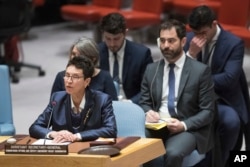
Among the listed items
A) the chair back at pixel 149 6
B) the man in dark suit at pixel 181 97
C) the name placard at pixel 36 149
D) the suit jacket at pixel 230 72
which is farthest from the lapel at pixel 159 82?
the chair back at pixel 149 6

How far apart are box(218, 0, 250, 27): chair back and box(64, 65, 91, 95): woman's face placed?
394 centimetres

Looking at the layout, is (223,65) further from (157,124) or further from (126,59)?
(157,124)

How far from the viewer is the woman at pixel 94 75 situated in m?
4.55

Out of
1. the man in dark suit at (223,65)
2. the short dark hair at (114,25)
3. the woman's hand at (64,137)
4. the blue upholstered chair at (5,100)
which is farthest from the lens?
the short dark hair at (114,25)

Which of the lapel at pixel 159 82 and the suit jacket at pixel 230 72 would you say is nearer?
the lapel at pixel 159 82

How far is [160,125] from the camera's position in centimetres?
428

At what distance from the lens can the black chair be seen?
7699 mm

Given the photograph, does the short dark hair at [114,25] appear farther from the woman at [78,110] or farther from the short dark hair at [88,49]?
the woman at [78,110]

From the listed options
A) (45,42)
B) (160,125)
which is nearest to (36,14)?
(45,42)

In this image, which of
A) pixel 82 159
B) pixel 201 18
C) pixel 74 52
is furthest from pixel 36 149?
pixel 201 18

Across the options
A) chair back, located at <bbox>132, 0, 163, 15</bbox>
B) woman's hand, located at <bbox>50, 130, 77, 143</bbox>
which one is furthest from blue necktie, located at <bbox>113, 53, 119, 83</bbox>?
chair back, located at <bbox>132, 0, 163, 15</bbox>

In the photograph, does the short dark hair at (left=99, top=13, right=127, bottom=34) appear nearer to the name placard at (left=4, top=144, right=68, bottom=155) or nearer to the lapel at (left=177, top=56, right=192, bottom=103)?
the lapel at (left=177, top=56, right=192, bottom=103)

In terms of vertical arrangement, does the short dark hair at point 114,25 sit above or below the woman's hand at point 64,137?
above

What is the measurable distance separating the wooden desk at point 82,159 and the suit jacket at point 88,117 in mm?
382
